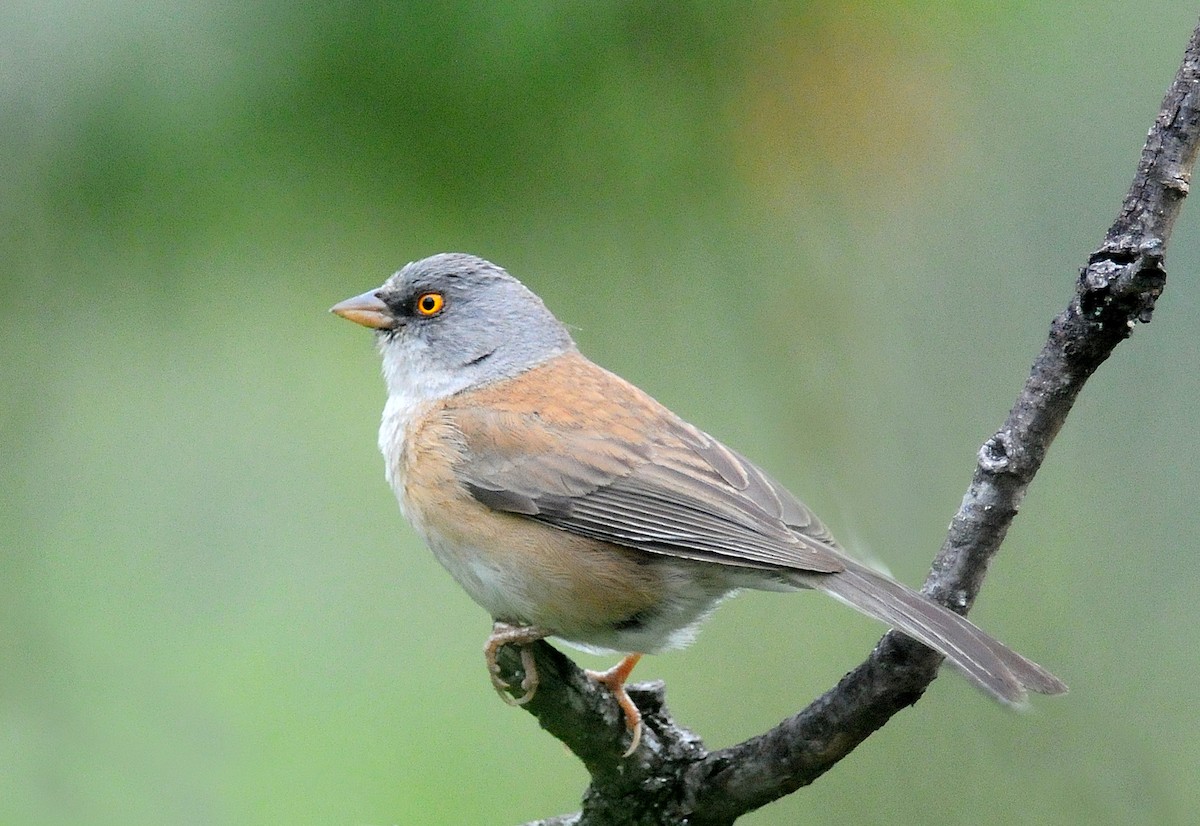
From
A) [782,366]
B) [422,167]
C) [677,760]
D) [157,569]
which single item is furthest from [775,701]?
[422,167]

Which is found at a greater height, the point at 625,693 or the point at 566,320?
the point at 566,320

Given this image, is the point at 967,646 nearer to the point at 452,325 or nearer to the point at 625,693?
the point at 625,693

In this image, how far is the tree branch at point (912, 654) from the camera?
1776 mm

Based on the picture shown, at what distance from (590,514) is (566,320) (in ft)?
1.85

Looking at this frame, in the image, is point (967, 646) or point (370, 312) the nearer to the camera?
point (967, 646)

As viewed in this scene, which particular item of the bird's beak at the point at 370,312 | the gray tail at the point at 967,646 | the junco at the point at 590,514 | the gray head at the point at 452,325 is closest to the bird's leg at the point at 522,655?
the junco at the point at 590,514

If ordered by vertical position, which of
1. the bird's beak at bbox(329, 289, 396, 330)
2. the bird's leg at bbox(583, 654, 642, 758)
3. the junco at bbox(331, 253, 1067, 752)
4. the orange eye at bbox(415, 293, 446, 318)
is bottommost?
the bird's leg at bbox(583, 654, 642, 758)

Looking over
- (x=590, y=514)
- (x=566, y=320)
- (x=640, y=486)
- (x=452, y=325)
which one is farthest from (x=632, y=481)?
(x=452, y=325)

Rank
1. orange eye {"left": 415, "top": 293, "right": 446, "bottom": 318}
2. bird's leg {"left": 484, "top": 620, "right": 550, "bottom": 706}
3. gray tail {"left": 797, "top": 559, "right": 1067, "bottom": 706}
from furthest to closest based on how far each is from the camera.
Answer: orange eye {"left": 415, "top": 293, "right": 446, "bottom": 318} → bird's leg {"left": 484, "top": 620, "right": 550, "bottom": 706} → gray tail {"left": 797, "top": 559, "right": 1067, "bottom": 706}

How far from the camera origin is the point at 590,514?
310cm

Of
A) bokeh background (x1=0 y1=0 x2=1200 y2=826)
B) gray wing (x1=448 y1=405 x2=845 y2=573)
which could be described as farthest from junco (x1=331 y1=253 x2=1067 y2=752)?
bokeh background (x1=0 y1=0 x2=1200 y2=826)

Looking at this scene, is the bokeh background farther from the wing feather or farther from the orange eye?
the orange eye

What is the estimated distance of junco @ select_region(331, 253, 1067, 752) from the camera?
291cm

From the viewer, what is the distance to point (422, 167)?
152 centimetres
